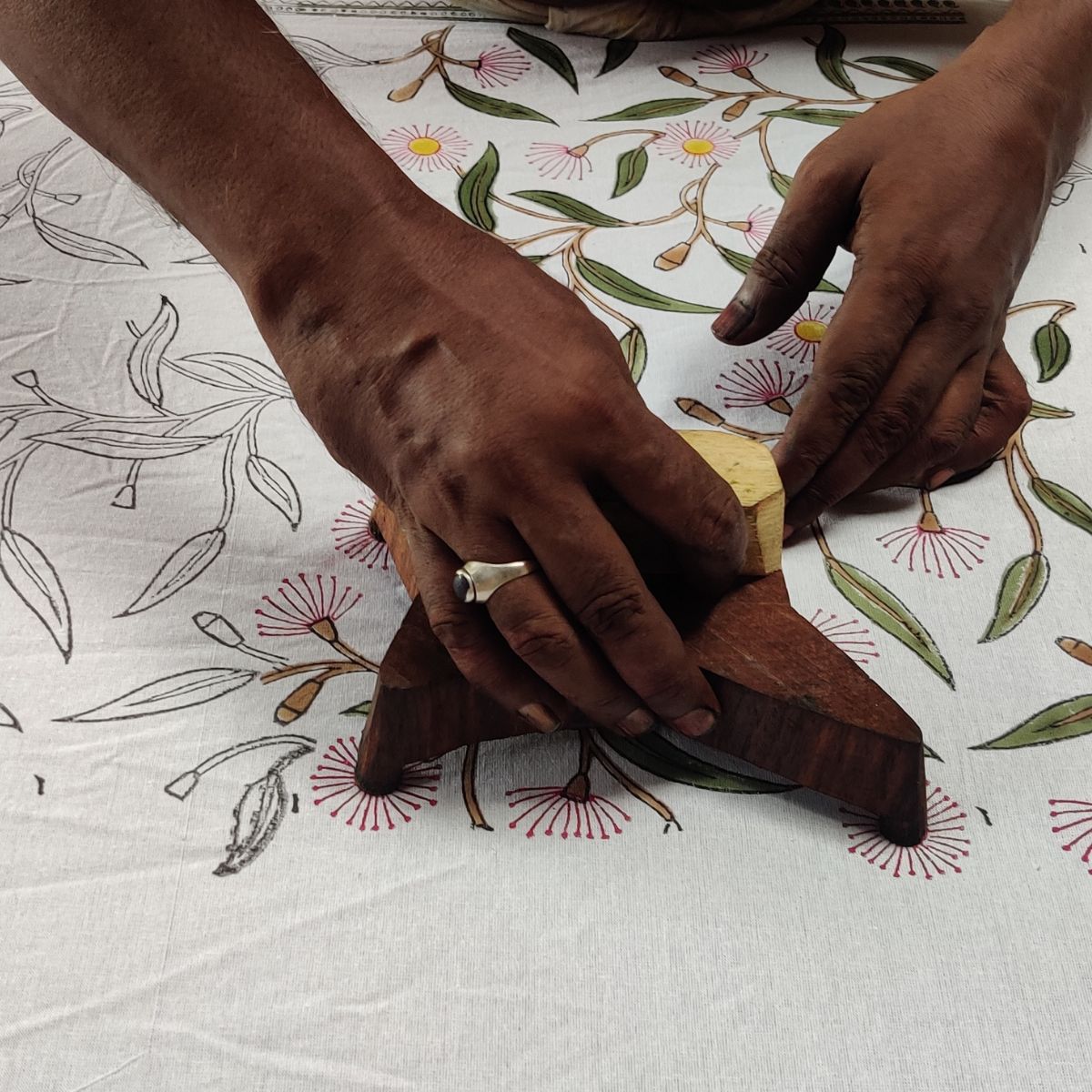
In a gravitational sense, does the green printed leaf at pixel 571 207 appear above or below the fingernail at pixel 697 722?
above

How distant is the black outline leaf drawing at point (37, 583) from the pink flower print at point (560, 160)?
63 centimetres

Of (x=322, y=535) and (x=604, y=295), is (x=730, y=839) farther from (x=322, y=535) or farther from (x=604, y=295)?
(x=604, y=295)

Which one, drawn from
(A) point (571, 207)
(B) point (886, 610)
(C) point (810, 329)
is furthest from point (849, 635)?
(A) point (571, 207)

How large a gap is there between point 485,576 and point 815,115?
34.0 inches

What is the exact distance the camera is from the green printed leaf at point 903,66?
4.13 feet

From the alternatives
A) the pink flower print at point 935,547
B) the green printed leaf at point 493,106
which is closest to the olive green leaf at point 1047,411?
the pink flower print at point 935,547

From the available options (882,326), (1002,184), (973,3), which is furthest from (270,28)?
(973,3)

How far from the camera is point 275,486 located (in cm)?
81

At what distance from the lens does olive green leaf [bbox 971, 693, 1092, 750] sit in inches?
25.8

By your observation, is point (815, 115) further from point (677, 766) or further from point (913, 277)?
point (677, 766)

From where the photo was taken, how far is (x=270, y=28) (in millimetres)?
629

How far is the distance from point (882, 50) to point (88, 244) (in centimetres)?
92

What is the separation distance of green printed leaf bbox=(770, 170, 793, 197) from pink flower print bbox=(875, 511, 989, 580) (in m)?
0.45

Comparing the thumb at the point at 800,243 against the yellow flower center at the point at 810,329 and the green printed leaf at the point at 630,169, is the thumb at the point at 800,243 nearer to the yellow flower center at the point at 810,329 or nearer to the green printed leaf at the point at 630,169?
the yellow flower center at the point at 810,329
